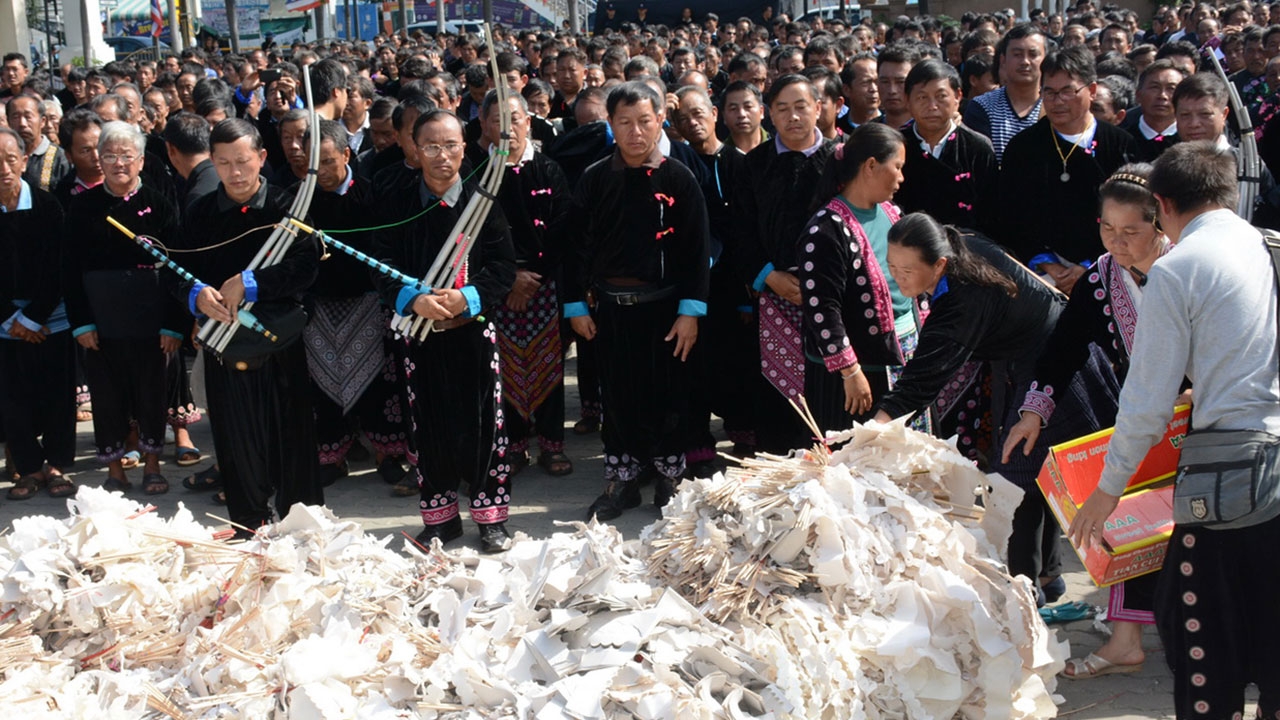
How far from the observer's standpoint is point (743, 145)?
5.62 metres

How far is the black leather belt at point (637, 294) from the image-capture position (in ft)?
16.5

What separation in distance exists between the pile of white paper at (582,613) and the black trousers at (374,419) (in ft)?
7.90

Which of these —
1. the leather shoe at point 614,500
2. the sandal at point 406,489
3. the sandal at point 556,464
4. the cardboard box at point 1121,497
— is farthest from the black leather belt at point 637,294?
the cardboard box at point 1121,497

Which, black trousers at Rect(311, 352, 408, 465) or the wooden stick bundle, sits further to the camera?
black trousers at Rect(311, 352, 408, 465)

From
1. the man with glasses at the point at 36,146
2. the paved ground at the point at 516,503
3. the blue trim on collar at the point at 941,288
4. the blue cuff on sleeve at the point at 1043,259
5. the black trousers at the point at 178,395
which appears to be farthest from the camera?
the man with glasses at the point at 36,146

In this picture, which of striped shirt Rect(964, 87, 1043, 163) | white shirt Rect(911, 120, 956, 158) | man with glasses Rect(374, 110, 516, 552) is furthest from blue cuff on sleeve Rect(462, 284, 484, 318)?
striped shirt Rect(964, 87, 1043, 163)

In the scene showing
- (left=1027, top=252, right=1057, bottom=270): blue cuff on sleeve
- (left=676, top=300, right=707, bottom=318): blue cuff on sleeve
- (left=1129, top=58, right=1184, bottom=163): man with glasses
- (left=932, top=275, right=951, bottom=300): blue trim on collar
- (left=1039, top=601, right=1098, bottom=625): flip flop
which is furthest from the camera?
(left=1129, top=58, right=1184, bottom=163): man with glasses

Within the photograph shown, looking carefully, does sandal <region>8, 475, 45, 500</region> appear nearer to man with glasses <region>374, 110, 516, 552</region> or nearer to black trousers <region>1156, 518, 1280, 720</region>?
man with glasses <region>374, 110, 516, 552</region>

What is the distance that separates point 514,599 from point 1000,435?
192cm

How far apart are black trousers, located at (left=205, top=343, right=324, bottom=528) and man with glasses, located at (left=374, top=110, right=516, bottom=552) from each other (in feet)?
1.47

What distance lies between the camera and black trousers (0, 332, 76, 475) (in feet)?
18.6

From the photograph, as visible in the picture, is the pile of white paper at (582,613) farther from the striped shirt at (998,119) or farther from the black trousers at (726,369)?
the striped shirt at (998,119)

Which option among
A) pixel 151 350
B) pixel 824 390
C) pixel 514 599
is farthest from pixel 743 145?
pixel 514 599

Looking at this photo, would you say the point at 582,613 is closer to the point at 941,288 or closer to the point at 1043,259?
the point at 941,288
